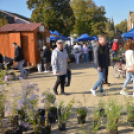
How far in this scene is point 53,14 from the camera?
94.1 ft

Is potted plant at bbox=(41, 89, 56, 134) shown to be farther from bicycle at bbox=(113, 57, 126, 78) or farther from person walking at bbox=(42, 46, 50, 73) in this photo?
person walking at bbox=(42, 46, 50, 73)

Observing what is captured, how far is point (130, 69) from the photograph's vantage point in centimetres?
623

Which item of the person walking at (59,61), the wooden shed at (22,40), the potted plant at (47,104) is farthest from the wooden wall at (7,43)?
the potted plant at (47,104)

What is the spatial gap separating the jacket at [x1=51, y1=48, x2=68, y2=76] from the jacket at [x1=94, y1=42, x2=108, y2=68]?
0.96m

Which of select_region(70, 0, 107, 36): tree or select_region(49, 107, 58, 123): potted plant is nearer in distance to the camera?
select_region(49, 107, 58, 123): potted plant

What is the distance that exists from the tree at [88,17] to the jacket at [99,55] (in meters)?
44.5

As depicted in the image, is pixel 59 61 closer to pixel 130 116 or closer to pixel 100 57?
pixel 100 57

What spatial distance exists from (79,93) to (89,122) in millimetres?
2799

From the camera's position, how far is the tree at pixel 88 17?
168 ft

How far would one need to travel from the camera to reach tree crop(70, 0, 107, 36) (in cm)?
5132

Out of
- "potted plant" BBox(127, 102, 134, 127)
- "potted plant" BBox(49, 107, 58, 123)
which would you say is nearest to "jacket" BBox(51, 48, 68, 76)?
"potted plant" BBox(49, 107, 58, 123)

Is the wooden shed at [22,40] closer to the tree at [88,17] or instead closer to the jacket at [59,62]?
the jacket at [59,62]

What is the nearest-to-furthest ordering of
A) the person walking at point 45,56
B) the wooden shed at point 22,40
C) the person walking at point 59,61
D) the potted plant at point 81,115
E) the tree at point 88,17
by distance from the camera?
the potted plant at point 81,115 → the person walking at point 59,61 → the person walking at point 45,56 → the wooden shed at point 22,40 → the tree at point 88,17

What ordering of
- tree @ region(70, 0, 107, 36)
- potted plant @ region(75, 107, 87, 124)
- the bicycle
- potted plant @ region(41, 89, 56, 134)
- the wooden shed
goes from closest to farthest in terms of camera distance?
potted plant @ region(41, 89, 56, 134) < potted plant @ region(75, 107, 87, 124) < the bicycle < the wooden shed < tree @ region(70, 0, 107, 36)
